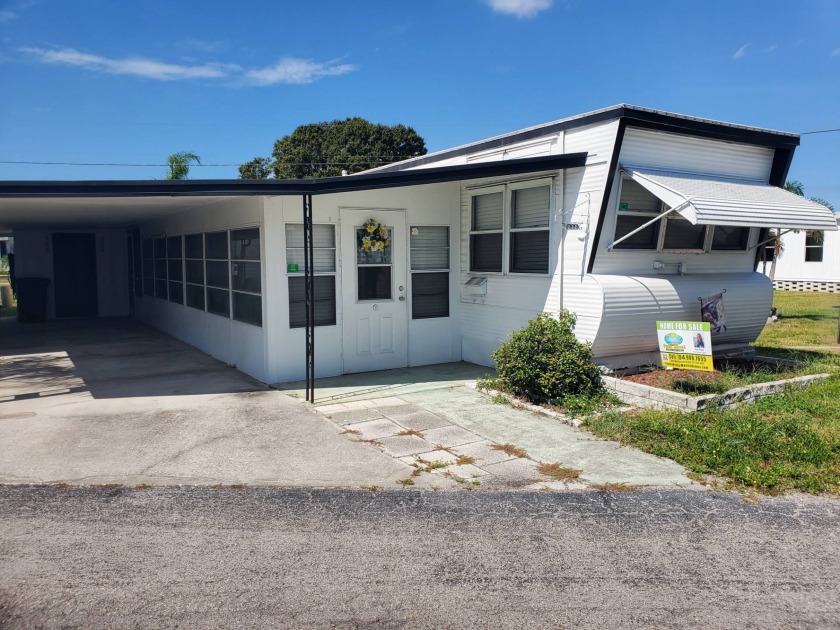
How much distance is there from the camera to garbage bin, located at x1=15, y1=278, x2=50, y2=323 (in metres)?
16.1

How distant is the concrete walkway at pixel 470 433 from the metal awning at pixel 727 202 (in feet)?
9.09

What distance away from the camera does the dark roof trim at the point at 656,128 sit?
297 inches

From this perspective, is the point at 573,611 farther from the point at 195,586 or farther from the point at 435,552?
the point at 195,586

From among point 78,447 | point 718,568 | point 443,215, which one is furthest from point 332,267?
point 718,568

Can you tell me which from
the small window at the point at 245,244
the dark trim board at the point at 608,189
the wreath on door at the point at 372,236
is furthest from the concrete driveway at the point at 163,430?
the dark trim board at the point at 608,189

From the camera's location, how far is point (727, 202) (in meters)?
7.39

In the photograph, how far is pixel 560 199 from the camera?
27.0 feet

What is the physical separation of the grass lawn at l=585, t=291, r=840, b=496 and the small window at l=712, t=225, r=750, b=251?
2.14m

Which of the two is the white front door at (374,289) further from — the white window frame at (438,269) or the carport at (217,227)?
the carport at (217,227)

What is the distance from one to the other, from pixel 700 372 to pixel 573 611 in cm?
524

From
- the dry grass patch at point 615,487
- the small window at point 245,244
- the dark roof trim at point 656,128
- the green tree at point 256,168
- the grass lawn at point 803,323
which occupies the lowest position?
the dry grass patch at point 615,487

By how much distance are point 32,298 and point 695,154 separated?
15398 millimetres

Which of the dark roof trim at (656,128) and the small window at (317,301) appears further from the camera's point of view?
the small window at (317,301)

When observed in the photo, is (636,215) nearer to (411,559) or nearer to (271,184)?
(271,184)
